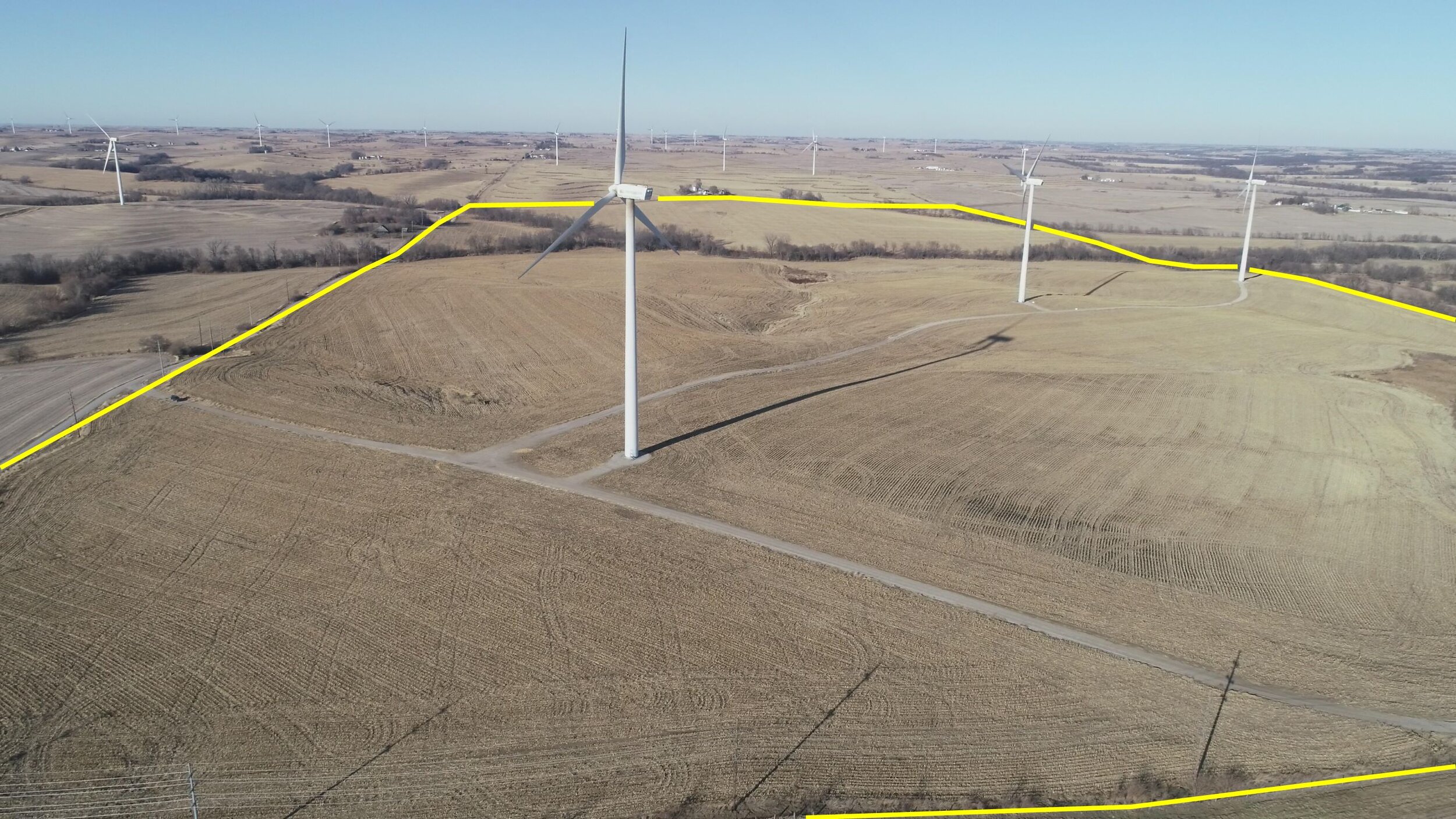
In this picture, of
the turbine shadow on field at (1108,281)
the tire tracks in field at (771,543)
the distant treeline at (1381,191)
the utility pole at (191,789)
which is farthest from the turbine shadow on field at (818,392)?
the distant treeline at (1381,191)

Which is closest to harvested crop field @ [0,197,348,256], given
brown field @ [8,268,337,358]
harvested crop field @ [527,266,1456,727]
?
brown field @ [8,268,337,358]

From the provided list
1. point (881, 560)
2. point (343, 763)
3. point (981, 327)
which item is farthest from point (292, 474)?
point (981, 327)

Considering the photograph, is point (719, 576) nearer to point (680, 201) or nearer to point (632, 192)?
point (632, 192)

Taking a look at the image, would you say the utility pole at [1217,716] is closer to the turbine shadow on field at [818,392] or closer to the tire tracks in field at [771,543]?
the tire tracks in field at [771,543]

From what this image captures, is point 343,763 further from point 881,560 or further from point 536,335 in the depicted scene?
point 536,335

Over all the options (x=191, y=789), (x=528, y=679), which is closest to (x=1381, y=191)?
(x=528, y=679)
